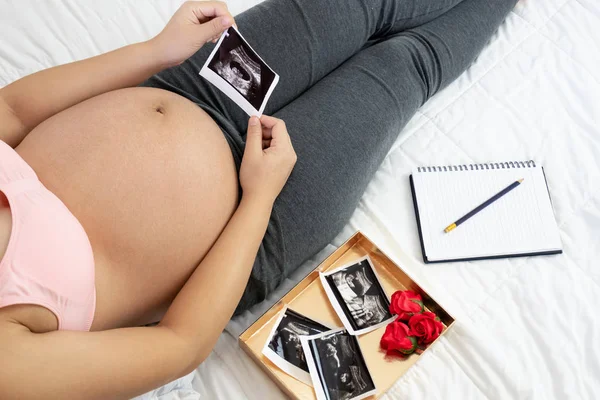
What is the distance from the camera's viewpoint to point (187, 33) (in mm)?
1104

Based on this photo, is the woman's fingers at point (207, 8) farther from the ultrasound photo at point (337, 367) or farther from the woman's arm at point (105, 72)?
the ultrasound photo at point (337, 367)

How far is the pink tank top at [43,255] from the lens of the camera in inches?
29.9

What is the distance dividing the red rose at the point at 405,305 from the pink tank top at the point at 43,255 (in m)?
0.60

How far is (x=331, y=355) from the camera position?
1.10 meters

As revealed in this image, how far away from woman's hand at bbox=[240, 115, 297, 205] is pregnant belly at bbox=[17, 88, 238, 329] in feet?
0.16

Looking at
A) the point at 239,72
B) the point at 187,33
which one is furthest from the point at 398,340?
the point at 187,33

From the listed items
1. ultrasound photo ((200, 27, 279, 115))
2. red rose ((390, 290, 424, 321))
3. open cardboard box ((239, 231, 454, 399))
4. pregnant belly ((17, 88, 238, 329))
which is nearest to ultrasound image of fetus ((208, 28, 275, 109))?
ultrasound photo ((200, 27, 279, 115))

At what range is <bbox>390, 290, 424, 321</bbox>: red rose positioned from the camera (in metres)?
1.11

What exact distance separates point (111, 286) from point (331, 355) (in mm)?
472

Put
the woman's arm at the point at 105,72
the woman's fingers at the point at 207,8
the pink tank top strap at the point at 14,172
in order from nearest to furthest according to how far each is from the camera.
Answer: the pink tank top strap at the point at 14,172, the woman's arm at the point at 105,72, the woman's fingers at the point at 207,8

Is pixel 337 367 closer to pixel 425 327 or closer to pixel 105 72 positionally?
Result: pixel 425 327

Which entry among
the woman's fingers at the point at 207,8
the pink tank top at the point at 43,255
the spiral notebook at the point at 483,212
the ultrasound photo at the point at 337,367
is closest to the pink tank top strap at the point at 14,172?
→ the pink tank top at the point at 43,255

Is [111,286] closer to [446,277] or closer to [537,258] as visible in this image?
[446,277]

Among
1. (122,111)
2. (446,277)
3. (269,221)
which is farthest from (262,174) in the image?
(446,277)
